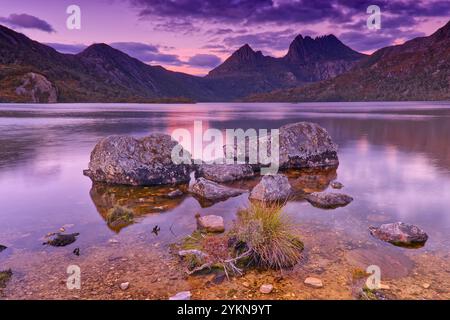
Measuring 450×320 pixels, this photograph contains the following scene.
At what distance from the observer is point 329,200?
437 inches

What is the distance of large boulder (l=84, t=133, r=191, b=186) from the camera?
13875 millimetres

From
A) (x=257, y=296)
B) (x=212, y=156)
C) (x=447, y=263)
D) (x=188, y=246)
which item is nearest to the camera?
(x=257, y=296)

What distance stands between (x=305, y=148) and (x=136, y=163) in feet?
29.8

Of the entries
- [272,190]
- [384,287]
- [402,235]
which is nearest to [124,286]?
[384,287]

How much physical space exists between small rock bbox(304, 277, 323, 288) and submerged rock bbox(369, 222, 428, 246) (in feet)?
9.45

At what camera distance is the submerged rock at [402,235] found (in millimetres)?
8062

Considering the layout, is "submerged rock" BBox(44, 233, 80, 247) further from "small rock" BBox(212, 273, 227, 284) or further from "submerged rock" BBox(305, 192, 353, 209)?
"submerged rock" BBox(305, 192, 353, 209)

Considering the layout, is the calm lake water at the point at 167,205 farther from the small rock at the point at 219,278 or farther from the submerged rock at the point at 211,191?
the small rock at the point at 219,278

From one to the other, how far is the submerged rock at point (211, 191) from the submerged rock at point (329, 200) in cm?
275

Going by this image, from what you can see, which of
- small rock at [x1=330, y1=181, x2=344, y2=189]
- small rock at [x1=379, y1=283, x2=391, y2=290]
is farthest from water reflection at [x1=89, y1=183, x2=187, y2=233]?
small rock at [x1=379, y1=283, x2=391, y2=290]
